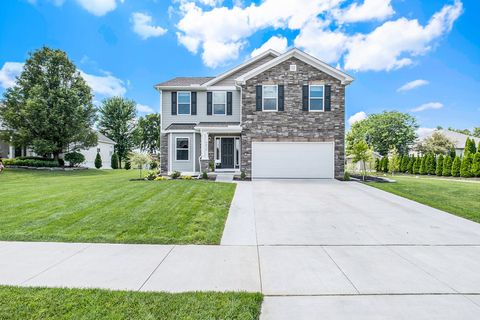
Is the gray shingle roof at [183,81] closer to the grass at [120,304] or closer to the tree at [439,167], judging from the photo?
the grass at [120,304]

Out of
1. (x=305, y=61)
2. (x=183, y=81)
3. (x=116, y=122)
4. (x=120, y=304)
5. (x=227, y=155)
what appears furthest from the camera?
(x=116, y=122)

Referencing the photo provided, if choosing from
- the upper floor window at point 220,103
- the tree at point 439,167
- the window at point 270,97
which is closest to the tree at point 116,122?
the upper floor window at point 220,103

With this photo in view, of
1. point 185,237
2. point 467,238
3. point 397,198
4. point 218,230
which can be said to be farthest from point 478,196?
point 185,237

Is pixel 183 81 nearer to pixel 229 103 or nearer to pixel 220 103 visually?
pixel 220 103

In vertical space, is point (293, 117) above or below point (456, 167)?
above

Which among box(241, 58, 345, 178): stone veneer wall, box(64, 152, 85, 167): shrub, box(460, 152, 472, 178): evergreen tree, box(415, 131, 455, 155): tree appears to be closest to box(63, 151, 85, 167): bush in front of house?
box(64, 152, 85, 167): shrub

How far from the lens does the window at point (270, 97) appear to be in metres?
14.8

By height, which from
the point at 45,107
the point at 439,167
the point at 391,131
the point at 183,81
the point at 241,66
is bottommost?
the point at 439,167

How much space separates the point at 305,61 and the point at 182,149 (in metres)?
9.19

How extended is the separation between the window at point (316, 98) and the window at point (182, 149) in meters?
7.89

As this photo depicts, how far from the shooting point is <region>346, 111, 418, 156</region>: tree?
43.2 m

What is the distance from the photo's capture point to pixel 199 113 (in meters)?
16.7

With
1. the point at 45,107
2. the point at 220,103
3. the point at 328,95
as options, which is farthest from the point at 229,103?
the point at 45,107

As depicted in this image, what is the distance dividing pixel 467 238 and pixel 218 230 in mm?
5358
